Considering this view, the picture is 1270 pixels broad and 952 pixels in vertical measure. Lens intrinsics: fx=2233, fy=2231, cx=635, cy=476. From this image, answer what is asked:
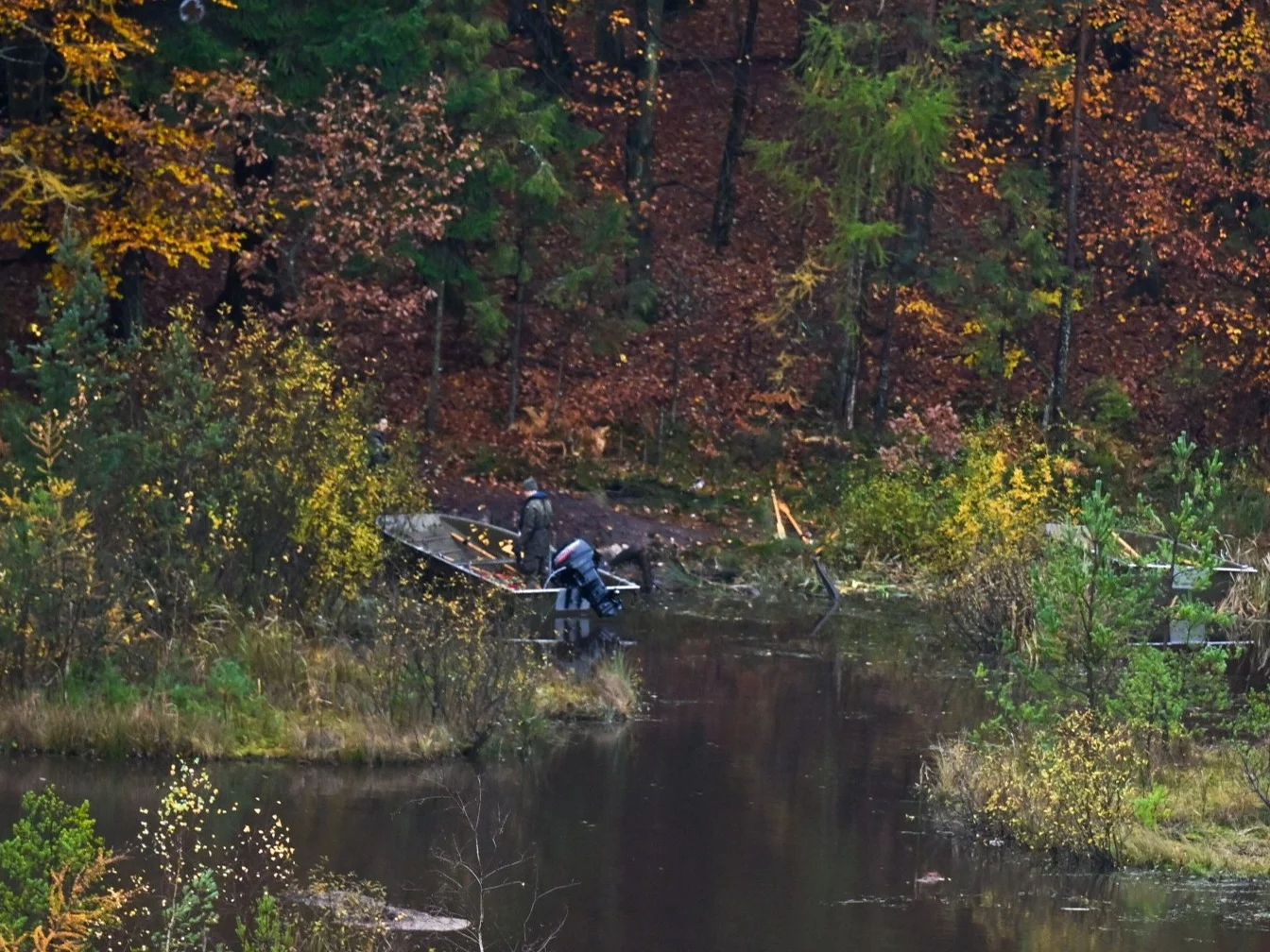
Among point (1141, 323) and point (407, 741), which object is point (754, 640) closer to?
point (407, 741)

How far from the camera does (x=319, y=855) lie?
1425 centimetres

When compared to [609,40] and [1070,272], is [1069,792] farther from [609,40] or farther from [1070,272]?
[609,40]

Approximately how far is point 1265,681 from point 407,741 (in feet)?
35.7

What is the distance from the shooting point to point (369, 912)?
12430 mm

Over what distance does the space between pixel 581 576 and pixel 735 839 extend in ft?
31.9

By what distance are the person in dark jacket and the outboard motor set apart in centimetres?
81

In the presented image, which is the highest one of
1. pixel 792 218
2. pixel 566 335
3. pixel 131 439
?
pixel 792 218

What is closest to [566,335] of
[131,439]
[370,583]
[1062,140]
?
[1062,140]

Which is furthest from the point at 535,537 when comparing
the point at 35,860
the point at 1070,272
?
the point at 35,860

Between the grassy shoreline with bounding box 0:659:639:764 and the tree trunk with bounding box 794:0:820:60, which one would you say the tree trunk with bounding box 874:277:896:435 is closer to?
the tree trunk with bounding box 794:0:820:60

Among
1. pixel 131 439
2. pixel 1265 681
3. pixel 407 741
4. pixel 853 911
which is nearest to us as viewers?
pixel 853 911

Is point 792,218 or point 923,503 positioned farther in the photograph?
point 792,218

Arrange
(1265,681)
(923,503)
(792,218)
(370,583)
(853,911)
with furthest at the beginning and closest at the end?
(792,218), (923,503), (1265,681), (370,583), (853,911)

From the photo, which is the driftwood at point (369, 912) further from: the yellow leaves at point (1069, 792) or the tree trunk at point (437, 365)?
the tree trunk at point (437, 365)
